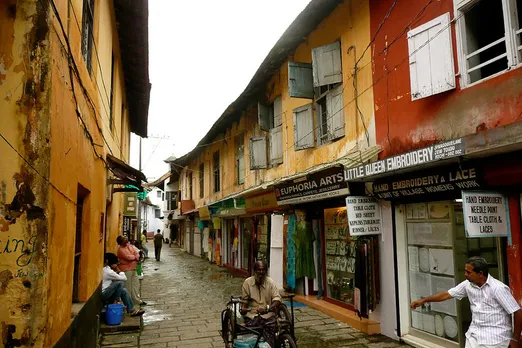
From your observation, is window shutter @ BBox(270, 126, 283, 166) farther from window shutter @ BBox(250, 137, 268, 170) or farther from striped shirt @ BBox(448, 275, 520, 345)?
striped shirt @ BBox(448, 275, 520, 345)

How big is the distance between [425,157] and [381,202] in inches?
95.8

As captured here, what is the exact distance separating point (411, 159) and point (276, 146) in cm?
721

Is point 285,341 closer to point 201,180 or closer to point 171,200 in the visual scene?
point 201,180

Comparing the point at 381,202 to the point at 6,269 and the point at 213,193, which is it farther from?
the point at 213,193

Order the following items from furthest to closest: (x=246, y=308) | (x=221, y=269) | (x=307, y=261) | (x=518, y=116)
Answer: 1. (x=221, y=269)
2. (x=307, y=261)
3. (x=246, y=308)
4. (x=518, y=116)

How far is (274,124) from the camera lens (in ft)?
43.3

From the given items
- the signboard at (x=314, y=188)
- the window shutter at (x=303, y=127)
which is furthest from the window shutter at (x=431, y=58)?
the window shutter at (x=303, y=127)

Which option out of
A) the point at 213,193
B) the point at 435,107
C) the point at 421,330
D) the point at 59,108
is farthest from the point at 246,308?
the point at 213,193

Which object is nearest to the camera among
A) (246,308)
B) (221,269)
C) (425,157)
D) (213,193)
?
(425,157)


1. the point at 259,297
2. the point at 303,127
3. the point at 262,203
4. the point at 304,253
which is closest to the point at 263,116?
the point at 262,203

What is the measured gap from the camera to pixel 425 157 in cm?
562

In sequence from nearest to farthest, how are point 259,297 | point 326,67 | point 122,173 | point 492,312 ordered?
point 492,312, point 259,297, point 326,67, point 122,173

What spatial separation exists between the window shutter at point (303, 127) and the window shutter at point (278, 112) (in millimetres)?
1722

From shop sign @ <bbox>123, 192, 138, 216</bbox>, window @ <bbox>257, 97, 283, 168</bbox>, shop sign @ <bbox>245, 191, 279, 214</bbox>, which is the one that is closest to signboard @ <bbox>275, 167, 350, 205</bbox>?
shop sign @ <bbox>245, 191, 279, 214</bbox>
